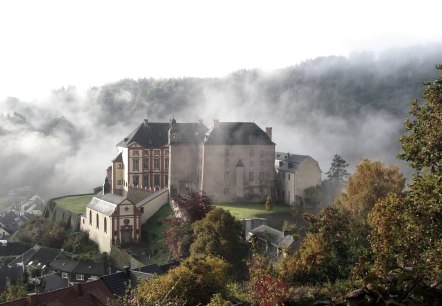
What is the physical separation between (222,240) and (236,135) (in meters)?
18.3

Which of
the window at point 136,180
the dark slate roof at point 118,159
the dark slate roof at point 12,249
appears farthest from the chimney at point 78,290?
the dark slate roof at point 118,159

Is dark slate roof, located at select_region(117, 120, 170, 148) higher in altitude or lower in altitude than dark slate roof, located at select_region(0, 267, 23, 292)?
higher

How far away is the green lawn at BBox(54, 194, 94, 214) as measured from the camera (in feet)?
189

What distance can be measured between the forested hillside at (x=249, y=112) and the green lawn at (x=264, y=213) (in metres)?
40.5

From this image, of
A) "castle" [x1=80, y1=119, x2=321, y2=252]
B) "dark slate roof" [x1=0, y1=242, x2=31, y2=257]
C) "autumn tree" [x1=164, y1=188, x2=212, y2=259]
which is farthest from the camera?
"dark slate roof" [x1=0, y1=242, x2=31, y2=257]

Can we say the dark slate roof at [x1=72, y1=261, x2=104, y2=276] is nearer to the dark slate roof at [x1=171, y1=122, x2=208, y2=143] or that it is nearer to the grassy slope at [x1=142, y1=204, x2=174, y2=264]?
the grassy slope at [x1=142, y1=204, x2=174, y2=264]

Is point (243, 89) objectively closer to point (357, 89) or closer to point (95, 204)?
point (357, 89)

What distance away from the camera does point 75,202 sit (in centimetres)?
6288

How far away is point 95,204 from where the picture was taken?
50.3 m

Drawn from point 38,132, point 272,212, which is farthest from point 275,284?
point 38,132

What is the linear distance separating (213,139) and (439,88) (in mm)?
36024

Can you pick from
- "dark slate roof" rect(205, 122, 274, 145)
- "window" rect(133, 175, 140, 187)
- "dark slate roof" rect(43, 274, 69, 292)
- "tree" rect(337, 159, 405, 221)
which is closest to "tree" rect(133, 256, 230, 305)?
"tree" rect(337, 159, 405, 221)

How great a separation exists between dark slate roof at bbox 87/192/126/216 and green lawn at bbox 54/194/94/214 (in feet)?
19.2

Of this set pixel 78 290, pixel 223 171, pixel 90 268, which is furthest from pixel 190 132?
pixel 78 290
